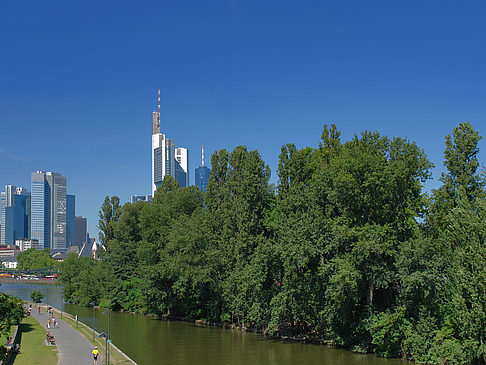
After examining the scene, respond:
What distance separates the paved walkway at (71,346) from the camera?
39.5 meters

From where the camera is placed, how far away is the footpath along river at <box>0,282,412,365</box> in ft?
132

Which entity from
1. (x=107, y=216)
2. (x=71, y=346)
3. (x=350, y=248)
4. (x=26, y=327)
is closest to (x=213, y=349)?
(x=71, y=346)

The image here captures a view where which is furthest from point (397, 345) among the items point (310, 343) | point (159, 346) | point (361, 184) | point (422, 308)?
point (159, 346)

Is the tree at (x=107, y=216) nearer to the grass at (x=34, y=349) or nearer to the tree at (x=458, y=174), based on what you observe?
the grass at (x=34, y=349)

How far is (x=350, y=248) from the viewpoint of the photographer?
146 feet

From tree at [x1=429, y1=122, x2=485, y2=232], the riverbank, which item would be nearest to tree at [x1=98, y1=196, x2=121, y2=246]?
the riverbank

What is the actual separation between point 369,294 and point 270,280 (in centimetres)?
1280

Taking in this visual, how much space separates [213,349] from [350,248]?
16.2m

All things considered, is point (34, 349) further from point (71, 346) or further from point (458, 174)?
point (458, 174)

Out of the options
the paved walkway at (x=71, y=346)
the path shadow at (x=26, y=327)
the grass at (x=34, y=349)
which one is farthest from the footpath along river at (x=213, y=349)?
the path shadow at (x=26, y=327)

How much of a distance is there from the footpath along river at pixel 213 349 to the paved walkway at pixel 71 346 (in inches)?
131

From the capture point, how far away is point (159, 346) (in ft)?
157

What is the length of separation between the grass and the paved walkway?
874mm

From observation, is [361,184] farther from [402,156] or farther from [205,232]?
[205,232]
